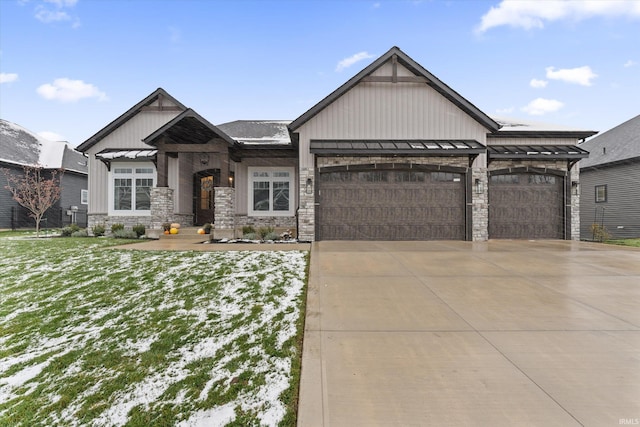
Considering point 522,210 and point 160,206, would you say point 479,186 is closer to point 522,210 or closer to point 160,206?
point 522,210

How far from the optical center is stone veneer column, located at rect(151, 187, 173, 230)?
1300 cm

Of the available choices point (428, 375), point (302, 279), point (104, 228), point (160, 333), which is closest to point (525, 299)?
point (428, 375)

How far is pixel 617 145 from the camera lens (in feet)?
58.1

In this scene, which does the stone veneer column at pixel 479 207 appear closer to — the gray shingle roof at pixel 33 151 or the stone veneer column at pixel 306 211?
the stone veneer column at pixel 306 211

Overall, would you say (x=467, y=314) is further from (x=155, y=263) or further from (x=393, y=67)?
(x=393, y=67)

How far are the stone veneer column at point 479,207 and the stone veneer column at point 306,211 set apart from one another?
6.88m

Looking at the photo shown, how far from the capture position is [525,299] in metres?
4.77

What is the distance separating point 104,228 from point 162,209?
4.21m

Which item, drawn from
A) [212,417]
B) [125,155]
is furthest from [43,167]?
[212,417]

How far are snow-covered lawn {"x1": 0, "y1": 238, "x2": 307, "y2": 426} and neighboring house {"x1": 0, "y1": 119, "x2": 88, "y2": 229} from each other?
20.9 meters

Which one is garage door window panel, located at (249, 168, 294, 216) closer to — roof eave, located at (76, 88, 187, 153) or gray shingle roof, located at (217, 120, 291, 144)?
gray shingle roof, located at (217, 120, 291, 144)

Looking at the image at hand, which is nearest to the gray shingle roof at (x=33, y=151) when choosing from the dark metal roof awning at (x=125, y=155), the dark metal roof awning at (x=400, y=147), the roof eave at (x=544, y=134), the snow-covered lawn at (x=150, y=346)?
the dark metal roof awning at (x=125, y=155)

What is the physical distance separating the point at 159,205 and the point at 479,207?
14318 mm

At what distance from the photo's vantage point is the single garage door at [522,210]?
12.9 metres
